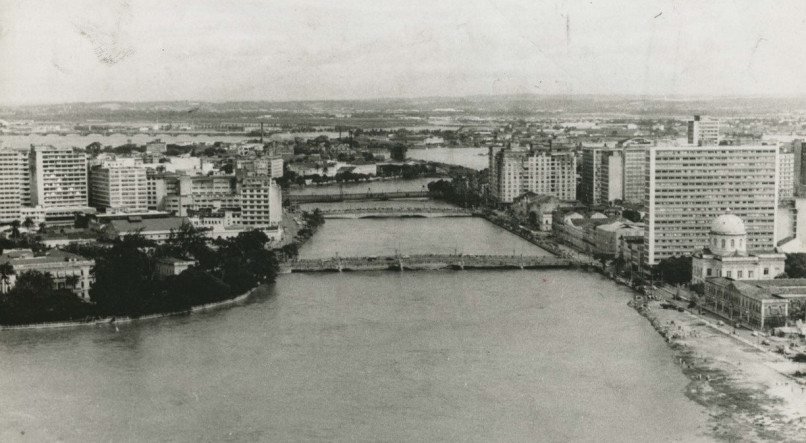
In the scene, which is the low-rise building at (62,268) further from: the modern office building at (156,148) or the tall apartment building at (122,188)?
the modern office building at (156,148)

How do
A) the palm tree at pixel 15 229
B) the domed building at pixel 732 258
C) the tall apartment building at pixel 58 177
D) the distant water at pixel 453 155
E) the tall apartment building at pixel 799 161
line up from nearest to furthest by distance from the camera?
the domed building at pixel 732 258 < the palm tree at pixel 15 229 < the tall apartment building at pixel 58 177 < the tall apartment building at pixel 799 161 < the distant water at pixel 453 155

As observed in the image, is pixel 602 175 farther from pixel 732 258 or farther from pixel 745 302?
pixel 745 302

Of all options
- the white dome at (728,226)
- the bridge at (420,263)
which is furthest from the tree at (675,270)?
the bridge at (420,263)

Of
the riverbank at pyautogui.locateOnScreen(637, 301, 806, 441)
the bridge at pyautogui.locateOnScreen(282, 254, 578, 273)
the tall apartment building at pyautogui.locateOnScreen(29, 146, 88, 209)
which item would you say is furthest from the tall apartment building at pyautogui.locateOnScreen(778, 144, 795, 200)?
the tall apartment building at pyautogui.locateOnScreen(29, 146, 88, 209)

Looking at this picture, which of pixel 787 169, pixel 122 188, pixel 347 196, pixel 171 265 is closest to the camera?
pixel 171 265

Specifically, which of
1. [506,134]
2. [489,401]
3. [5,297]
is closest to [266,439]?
[489,401]

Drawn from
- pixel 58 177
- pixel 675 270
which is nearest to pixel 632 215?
pixel 675 270
